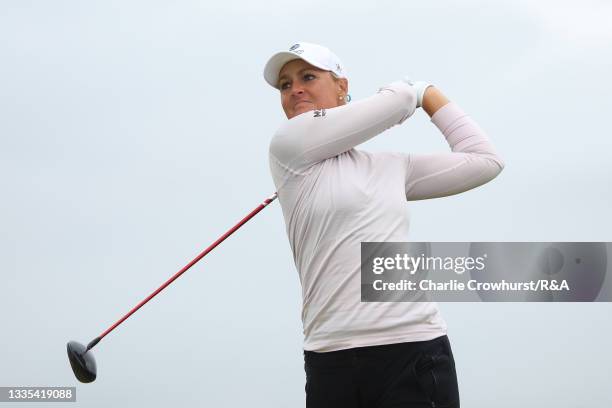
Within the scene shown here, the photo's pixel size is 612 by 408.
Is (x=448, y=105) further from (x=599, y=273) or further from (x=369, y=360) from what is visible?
(x=599, y=273)

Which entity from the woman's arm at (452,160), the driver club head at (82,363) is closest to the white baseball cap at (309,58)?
the woman's arm at (452,160)

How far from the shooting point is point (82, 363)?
4.60 m

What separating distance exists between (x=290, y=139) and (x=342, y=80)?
50 centimetres

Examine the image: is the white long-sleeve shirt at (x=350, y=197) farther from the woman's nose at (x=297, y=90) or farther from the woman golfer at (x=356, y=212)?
the woman's nose at (x=297, y=90)

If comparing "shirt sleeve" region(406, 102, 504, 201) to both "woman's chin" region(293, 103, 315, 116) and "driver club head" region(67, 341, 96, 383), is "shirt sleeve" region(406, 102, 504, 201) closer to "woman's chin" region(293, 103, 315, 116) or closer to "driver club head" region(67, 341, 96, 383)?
"woman's chin" region(293, 103, 315, 116)

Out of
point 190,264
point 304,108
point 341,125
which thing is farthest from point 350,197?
point 190,264

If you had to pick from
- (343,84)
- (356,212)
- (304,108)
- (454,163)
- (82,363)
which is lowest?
(82,363)

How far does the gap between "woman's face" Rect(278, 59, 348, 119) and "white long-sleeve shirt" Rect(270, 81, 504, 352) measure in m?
0.21

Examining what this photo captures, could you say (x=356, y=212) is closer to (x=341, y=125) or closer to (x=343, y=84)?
(x=341, y=125)

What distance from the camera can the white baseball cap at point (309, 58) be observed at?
333 cm

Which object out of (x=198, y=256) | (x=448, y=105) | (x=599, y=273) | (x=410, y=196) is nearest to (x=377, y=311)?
(x=410, y=196)

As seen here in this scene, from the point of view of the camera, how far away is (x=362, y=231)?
9.78ft

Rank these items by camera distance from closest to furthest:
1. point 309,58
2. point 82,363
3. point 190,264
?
point 309,58 < point 190,264 < point 82,363

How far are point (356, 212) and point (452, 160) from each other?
0.59 meters
